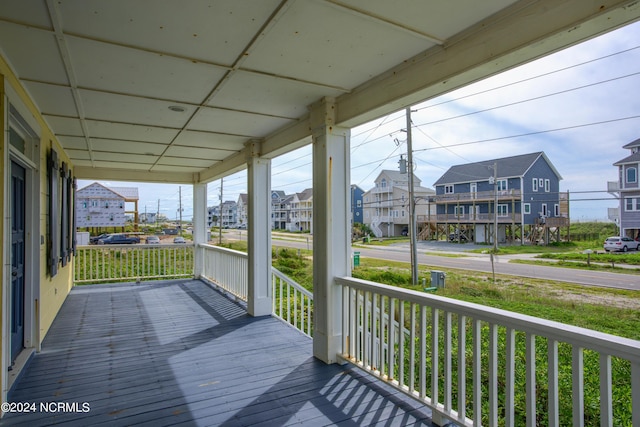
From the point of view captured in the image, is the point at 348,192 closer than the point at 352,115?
No

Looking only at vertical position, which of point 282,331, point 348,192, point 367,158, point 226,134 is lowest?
point 282,331

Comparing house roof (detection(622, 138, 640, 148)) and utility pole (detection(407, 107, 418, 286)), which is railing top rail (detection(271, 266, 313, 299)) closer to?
utility pole (detection(407, 107, 418, 286))

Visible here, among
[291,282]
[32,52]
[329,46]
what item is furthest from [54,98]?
[291,282]

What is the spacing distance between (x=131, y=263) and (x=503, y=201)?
7460 millimetres

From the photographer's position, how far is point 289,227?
574cm

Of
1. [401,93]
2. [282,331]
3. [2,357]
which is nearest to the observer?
[2,357]

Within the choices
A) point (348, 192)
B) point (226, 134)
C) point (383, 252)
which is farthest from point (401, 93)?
point (226, 134)

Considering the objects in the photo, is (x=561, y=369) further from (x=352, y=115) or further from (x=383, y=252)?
Result: (x=352, y=115)

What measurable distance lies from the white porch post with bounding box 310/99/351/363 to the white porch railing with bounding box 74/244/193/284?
541cm

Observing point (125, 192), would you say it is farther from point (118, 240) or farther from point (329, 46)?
point (329, 46)

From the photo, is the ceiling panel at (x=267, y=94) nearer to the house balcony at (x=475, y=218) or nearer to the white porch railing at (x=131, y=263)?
the house balcony at (x=475, y=218)

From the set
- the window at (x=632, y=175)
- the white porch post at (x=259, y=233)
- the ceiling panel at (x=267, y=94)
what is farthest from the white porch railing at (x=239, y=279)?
the window at (x=632, y=175)

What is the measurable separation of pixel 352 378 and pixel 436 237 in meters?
1.36

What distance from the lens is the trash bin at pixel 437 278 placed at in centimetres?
326
